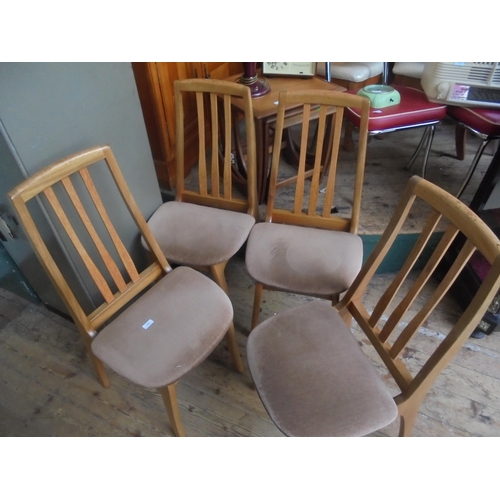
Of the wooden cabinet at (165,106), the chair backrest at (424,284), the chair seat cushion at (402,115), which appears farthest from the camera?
the wooden cabinet at (165,106)

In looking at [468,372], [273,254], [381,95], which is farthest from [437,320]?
[381,95]

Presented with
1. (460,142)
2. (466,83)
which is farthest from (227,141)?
(460,142)

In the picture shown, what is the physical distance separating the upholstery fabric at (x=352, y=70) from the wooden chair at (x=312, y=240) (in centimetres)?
92

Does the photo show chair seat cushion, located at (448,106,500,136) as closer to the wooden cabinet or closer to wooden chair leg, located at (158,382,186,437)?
the wooden cabinet

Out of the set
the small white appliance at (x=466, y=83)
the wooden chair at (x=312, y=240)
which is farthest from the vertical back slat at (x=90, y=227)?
the small white appliance at (x=466, y=83)

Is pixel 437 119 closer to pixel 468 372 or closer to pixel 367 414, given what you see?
pixel 468 372

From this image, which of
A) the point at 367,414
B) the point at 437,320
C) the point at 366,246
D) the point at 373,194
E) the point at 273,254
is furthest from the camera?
the point at 373,194

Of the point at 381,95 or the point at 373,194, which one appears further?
the point at 373,194

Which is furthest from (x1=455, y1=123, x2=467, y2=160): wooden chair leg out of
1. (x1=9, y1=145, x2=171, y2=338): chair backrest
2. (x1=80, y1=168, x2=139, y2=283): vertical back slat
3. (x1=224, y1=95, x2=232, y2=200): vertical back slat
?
(x1=80, y1=168, x2=139, y2=283): vertical back slat

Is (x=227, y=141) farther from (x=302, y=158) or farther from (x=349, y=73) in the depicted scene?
(x=349, y=73)

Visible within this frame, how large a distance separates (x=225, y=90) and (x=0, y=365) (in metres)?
1.48

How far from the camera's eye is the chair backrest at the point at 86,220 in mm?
981

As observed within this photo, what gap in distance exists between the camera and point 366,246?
1.80 meters

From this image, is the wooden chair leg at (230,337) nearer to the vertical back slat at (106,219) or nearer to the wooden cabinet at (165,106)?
the vertical back slat at (106,219)
